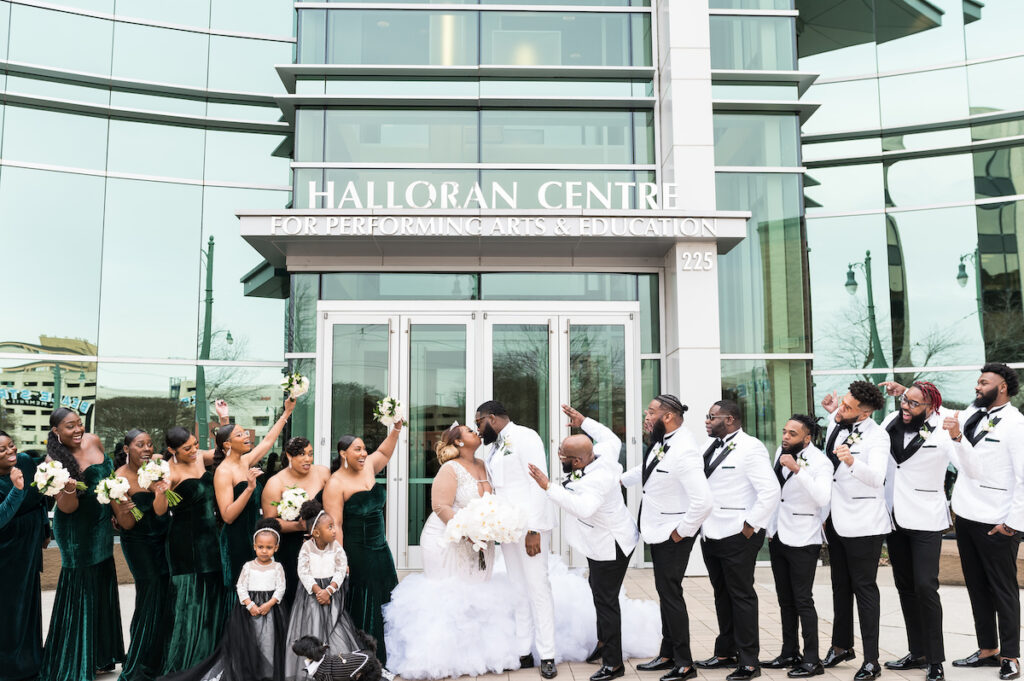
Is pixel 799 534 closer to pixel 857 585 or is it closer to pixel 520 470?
pixel 857 585

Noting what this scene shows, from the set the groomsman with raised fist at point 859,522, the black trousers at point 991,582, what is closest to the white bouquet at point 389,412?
the groomsman with raised fist at point 859,522

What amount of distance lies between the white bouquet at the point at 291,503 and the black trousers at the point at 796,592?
12.2 feet

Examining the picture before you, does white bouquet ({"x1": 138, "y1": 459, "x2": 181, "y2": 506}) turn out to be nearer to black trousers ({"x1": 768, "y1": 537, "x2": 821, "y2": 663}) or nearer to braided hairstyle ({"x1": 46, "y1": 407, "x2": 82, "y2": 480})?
braided hairstyle ({"x1": 46, "y1": 407, "x2": 82, "y2": 480})

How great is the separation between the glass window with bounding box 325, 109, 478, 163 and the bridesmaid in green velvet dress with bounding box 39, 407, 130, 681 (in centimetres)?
752

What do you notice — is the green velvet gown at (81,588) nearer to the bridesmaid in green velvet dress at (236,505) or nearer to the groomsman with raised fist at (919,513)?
the bridesmaid in green velvet dress at (236,505)

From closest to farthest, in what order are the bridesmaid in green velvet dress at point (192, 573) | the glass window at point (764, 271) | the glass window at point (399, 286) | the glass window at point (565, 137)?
the bridesmaid in green velvet dress at point (192, 573) < the glass window at point (399, 286) < the glass window at point (764, 271) < the glass window at point (565, 137)

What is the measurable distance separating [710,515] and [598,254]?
20.6 ft

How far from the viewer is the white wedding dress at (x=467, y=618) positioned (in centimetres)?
635

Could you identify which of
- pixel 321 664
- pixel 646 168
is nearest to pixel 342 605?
pixel 321 664

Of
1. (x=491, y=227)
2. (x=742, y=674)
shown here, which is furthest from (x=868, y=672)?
(x=491, y=227)

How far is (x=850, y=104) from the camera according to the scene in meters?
14.8

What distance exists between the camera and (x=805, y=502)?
6.56 metres

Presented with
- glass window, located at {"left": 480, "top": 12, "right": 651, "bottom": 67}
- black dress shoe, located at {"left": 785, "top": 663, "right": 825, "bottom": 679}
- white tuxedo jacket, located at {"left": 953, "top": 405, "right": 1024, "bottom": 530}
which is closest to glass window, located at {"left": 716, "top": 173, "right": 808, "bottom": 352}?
glass window, located at {"left": 480, "top": 12, "right": 651, "bottom": 67}

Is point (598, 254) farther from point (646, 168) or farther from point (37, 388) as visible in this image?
point (37, 388)
